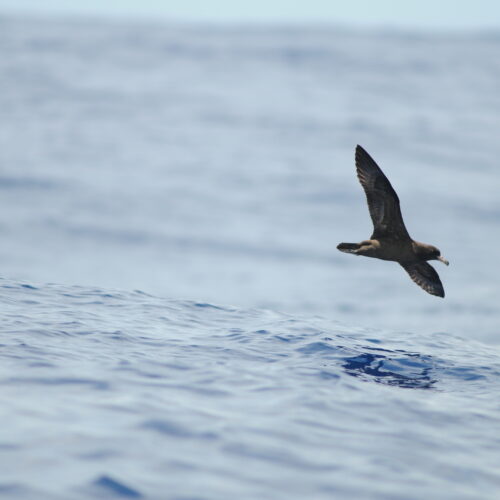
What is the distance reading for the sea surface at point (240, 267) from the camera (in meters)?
8.08

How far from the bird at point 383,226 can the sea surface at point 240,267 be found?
4.72 ft

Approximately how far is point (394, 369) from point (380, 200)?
2.27 meters

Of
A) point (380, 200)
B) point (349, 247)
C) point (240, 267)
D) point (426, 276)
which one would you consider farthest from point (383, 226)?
point (240, 267)

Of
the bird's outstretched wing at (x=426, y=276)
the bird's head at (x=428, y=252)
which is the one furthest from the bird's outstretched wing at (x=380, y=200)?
the bird's outstretched wing at (x=426, y=276)

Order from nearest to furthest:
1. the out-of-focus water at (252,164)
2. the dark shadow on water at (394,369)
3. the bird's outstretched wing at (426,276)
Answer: the dark shadow on water at (394,369) → the bird's outstretched wing at (426,276) → the out-of-focus water at (252,164)

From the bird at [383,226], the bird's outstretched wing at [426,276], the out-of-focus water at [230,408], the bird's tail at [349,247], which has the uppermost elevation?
the bird at [383,226]

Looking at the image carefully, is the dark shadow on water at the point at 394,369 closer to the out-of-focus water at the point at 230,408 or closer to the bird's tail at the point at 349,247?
the out-of-focus water at the point at 230,408

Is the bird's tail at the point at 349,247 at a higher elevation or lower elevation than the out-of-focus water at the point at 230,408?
higher

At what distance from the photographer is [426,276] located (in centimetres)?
1300

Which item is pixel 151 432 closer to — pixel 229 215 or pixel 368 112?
pixel 229 215

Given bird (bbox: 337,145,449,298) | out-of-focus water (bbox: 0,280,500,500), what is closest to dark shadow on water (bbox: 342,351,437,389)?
out-of-focus water (bbox: 0,280,500,500)

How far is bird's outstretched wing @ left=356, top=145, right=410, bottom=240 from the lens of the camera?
11750 millimetres

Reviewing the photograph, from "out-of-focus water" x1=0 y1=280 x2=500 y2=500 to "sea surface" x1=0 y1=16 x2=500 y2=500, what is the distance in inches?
1.4

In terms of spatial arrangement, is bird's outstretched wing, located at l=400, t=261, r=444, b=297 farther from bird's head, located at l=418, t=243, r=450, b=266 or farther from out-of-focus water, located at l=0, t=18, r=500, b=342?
out-of-focus water, located at l=0, t=18, r=500, b=342
